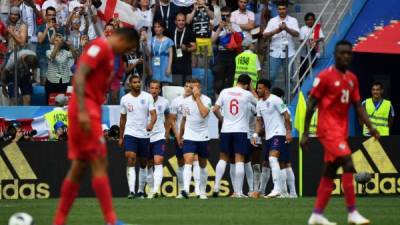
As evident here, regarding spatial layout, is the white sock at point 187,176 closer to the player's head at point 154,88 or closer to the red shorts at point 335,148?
the player's head at point 154,88

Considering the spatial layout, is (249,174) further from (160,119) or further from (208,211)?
(208,211)

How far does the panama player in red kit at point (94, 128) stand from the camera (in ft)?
42.9

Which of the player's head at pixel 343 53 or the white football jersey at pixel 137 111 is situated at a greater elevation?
the player's head at pixel 343 53

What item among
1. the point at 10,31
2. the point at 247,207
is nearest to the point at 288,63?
the point at 10,31

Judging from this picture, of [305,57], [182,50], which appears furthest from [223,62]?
[305,57]

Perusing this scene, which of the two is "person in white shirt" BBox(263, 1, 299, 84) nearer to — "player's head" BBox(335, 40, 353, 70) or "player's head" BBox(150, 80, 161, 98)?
"player's head" BBox(150, 80, 161, 98)

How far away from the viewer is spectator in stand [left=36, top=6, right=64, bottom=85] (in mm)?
26516

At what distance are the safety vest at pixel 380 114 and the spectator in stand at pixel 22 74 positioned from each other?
7.29 m

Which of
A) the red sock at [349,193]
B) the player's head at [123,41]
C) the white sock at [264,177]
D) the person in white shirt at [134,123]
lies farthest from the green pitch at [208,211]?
the player's head at [123,41]

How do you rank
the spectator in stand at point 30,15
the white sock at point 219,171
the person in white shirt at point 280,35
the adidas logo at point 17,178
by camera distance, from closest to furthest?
the white sock at point 219,171, the adidas logo at point 17,178, the spectator in stand at point 30,15, the person in white shirt at point 280,35

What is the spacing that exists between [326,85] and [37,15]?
13.1m

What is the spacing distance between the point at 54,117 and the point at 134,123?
2803 millimetres

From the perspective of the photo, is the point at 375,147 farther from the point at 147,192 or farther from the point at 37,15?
the point at 37,15

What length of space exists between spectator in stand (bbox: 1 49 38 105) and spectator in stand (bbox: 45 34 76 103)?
352mm
